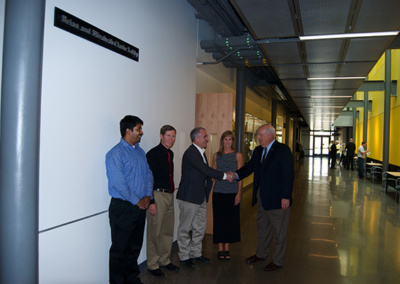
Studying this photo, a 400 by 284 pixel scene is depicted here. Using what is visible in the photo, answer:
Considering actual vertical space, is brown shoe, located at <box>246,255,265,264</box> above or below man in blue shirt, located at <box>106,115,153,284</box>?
below

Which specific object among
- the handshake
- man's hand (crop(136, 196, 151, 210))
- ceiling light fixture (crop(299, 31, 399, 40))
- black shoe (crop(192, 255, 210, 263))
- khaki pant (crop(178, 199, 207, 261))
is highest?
ceiling light fixture (crop(299, 31, 399, 40))

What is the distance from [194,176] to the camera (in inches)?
155

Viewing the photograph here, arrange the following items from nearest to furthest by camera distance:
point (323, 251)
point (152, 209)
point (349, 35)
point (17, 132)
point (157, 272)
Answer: point (17, 132) → point (152, 209) → point (157, 272) → point (349, 35) → point (323, 251)

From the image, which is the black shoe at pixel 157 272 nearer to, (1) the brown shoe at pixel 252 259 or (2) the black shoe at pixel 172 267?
(2) the black shoe at pixel 172 267

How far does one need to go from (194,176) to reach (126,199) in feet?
3.74

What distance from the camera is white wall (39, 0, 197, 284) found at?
2502mm

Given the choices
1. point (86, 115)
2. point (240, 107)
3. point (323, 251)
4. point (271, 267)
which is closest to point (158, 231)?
point (271, 267)

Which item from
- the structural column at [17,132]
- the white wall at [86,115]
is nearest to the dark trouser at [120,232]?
the white wall at [86,115]

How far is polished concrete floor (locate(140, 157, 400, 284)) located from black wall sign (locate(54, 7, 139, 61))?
8.38 feet

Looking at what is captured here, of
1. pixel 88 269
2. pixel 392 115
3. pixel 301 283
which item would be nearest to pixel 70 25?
pixel 88 269

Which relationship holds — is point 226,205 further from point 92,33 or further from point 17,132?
point 17,132

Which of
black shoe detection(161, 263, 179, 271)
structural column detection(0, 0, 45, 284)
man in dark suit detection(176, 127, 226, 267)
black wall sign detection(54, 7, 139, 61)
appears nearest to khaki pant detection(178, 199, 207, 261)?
man in dark suit detection(176, 127, 226, 267)

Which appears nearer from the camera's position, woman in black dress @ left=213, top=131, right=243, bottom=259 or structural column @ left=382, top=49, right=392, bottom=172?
woman in black dress @ left=213, top=131, right=243, bottom=259

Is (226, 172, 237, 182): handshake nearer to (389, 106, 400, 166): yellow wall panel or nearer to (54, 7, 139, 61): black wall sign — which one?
(54, 7, 139, 61): black wall sign
